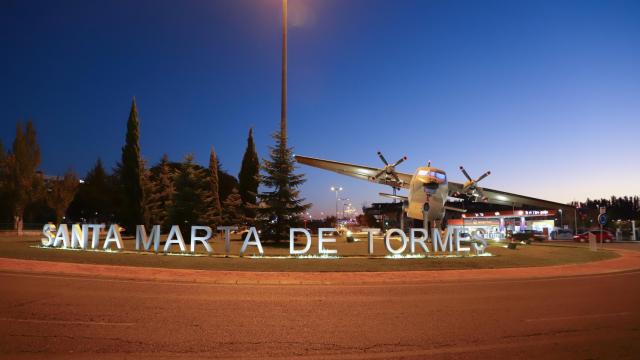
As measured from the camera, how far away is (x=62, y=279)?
12.7 meters

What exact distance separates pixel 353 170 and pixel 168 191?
17.2m

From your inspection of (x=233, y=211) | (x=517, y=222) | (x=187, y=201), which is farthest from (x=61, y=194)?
(x=517, y=222)

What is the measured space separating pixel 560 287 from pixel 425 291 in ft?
14.9

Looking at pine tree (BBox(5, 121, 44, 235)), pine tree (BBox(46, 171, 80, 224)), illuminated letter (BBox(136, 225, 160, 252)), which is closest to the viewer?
illuminated letter (BBox(136, 225, 160, 252))

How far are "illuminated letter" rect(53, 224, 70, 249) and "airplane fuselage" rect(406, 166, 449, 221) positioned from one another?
72.6ft

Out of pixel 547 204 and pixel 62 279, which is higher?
pixel 547 204

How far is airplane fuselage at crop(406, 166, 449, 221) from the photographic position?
29366 mm

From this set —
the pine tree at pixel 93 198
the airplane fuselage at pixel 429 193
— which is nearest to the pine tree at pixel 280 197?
the airplane fuselage at pixel 429 193

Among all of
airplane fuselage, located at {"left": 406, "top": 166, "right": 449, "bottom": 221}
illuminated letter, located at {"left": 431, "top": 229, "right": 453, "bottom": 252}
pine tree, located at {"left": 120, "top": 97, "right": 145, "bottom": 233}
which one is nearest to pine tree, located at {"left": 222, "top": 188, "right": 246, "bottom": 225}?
pine tree, located at {"left": 120, "top": 97, "right": 145, "bottom": 233}

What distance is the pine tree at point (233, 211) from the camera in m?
46.2

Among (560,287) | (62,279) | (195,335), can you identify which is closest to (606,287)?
(560,287)

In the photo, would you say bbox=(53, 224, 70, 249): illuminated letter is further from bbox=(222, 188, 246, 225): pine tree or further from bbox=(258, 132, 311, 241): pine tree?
bbox=(222, 188, 246, 225): pine tree

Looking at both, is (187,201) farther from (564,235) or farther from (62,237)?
(564,235)

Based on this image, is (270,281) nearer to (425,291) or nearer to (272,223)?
(425,291)
